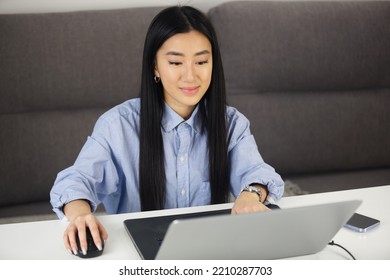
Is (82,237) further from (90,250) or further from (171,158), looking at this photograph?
(171,158)

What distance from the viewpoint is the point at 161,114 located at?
3.65 ft

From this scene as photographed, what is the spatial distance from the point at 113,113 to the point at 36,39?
642mm

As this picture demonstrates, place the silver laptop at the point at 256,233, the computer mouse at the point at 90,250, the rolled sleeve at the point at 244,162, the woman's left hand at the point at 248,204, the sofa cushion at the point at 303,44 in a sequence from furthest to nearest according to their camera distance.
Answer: the sofa cushion at the point at 303,44, the rolled sleeve at the point at 244,162, the woman's left hand at the point at 248,204, the computer mouse at the point at 90,250, the silver laptop at the point at 256,233

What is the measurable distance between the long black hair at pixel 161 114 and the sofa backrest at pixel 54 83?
560 millimetres

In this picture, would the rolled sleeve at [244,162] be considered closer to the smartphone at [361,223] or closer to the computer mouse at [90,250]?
the smartphone at [361,223]

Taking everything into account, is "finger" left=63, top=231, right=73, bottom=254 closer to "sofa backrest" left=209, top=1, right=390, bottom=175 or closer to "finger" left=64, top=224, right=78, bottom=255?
"finger" left=64, top=224, right=78, bottom=255

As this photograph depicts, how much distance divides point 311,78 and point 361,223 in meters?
1.08

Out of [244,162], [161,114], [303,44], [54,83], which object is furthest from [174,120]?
[303,44]

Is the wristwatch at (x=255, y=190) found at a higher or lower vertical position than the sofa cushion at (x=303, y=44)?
lower

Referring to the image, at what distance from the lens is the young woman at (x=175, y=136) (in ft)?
3.50

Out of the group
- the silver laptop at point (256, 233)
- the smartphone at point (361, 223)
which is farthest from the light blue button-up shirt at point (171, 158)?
the silver laptop at point (256, 233)

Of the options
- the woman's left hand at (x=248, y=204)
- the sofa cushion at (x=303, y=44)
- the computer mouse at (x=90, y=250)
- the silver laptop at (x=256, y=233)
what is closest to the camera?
the silver laptop at (x=256, y=233)
